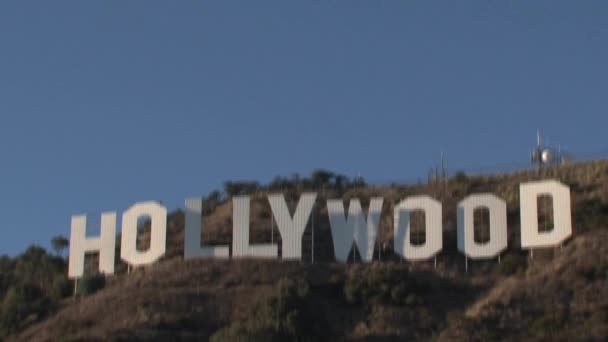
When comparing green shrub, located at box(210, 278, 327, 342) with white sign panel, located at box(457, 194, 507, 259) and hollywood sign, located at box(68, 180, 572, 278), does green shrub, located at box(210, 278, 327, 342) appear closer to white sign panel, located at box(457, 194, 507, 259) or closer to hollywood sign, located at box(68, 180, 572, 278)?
hollywood sign, located at box(68, 180, 572, 278)

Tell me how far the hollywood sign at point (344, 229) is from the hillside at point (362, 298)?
65 cm

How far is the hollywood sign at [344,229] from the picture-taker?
59469 mm

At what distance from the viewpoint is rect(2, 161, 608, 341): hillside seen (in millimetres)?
54906

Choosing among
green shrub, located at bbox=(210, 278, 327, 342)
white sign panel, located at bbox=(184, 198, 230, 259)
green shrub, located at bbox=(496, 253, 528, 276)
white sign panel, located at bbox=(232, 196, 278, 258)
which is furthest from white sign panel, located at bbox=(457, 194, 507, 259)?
white sign panel, located at bbox=(184, 198, 230, 259)

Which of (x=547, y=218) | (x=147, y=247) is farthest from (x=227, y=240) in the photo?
(x=547, y=218)

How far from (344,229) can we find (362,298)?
13.4ft

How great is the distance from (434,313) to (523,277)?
159 inches

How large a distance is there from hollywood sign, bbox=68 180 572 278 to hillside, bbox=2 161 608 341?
0.65 metres

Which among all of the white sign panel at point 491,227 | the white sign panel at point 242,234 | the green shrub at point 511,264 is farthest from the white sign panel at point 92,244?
the green shrub at point 511,264

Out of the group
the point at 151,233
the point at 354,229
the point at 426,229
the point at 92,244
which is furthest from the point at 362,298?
the point at 92,244

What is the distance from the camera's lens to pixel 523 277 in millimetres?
58562

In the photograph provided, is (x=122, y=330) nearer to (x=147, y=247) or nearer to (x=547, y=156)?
(x=147, y=247)

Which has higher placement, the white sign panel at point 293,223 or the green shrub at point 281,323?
the white sign panel at point 293,223

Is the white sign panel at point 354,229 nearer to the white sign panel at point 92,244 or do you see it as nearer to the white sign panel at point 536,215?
the white sign panel at point 536,215
